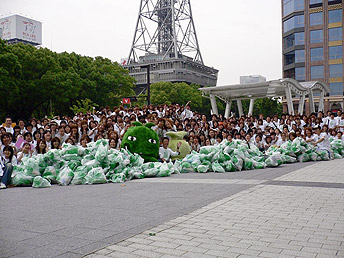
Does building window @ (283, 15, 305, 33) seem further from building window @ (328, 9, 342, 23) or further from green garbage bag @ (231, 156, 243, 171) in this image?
green garbage bag @ (231, 156, 243, 171)

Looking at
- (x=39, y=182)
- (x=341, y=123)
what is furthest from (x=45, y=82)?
(x=39, y=182)

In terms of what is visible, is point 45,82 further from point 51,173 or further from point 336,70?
point 336,70

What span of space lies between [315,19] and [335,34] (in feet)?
13.0

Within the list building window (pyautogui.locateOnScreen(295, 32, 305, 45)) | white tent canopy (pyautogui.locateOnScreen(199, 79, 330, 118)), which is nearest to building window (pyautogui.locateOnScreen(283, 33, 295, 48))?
building window (pyautogui.locateOnScreen(295, 32, 305, 45))

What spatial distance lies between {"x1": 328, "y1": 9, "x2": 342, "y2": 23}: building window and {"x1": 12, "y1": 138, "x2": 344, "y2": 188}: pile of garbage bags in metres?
52.3

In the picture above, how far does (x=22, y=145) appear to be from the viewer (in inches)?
407

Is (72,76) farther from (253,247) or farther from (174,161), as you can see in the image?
(253,247)

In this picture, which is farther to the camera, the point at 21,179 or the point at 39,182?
the point at 21,179

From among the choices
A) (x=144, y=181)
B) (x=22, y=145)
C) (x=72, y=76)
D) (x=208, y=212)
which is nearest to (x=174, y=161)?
(x=144, y=181)

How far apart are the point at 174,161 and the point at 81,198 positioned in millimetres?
5664

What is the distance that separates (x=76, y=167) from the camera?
9.44 metres

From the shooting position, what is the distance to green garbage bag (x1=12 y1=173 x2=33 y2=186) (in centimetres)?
888

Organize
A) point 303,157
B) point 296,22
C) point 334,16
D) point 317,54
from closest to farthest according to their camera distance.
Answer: point 303,157 < point 334,16 < point 317,54 < point 296,22

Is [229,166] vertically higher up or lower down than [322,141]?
lower down
